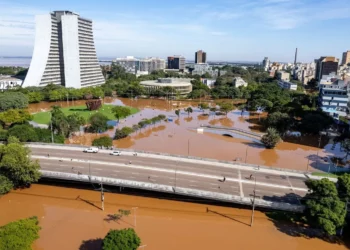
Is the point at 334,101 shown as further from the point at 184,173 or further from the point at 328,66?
the point at 328,66

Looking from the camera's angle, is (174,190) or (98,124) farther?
(98,124)

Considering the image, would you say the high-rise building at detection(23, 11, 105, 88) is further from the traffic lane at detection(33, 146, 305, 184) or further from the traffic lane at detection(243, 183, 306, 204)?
the traffic lane at detection(243, 183, 306, 204)

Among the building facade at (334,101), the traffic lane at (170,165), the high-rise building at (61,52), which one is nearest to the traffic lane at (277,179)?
the traffic lane at (170,165)

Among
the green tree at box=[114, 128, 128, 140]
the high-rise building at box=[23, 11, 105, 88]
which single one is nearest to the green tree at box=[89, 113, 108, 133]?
the green tree at box=[114, 128, 128, 140]

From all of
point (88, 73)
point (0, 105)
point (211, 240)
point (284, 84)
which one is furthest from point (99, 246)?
point (284, 84)

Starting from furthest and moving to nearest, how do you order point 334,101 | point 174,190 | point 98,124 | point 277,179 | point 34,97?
1. point 34,97
2. point 334,101
3. point 98,124
4. point 277,179
5. point 174,190

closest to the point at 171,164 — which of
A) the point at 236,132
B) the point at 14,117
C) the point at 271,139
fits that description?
the point at 271,139

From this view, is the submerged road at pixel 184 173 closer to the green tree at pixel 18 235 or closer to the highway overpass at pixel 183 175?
the highway overpass at pixel 183 175
